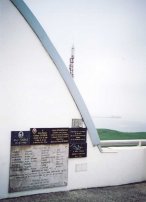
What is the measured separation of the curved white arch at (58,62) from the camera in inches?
277

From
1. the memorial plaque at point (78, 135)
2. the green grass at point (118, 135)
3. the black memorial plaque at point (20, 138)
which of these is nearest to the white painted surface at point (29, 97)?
the black memorial plaque at point (20, 138)

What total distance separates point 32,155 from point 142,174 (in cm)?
409

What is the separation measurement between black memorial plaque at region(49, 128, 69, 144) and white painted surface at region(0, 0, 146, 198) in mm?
148

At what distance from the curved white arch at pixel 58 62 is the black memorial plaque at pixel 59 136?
76 cm

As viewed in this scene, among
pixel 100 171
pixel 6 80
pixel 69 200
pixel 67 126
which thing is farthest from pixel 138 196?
pixel 6 80

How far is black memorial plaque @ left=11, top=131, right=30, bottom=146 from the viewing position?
22.8 ft

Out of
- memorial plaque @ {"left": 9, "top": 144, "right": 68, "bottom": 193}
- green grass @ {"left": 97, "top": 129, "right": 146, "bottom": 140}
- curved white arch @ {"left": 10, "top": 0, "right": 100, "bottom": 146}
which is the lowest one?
memorial plaque @ {"left": 9, "top": 144, "right": 68, "bottom": 193}

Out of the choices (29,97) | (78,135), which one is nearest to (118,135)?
(78,135)

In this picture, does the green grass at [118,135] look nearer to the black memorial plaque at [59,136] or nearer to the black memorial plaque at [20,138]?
the black memorial plaque at [59,136]

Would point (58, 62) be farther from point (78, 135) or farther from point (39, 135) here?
point (78, 135)

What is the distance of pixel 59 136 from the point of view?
760 cm

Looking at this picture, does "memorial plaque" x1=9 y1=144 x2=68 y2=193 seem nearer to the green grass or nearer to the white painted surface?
the white painted surface

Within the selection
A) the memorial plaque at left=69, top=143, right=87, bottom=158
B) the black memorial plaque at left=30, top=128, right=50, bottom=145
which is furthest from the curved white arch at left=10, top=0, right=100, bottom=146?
the black memorial plaque at left=30, top=128, right=50, bottom=145

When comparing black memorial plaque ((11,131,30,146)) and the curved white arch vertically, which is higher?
the curved white arch
